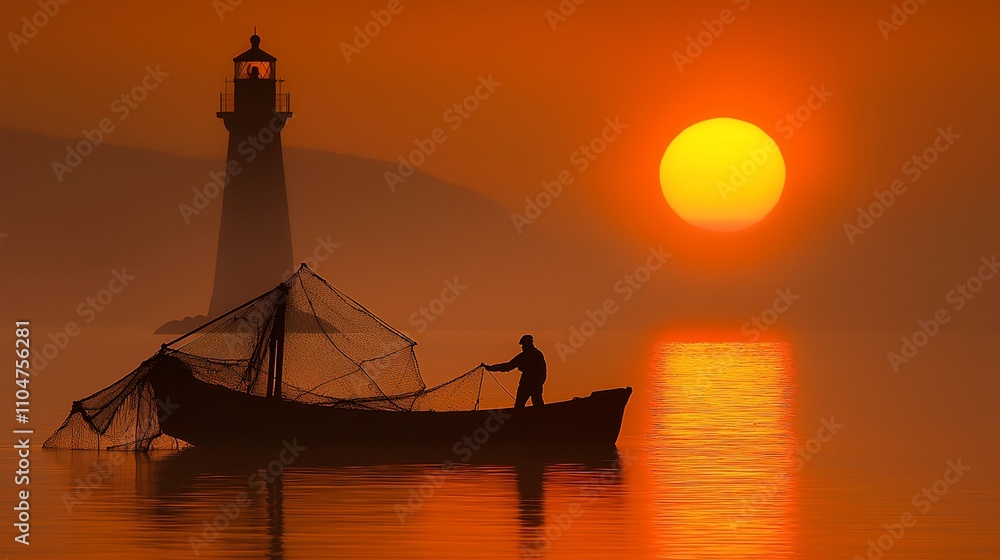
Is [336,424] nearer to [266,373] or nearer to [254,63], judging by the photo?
[266,373]

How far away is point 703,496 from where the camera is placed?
30.7m

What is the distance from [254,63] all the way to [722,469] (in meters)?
65.5

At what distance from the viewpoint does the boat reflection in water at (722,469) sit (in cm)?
2553

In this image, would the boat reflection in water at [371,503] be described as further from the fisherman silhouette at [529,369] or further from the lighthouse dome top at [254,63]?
the lighthouse dome top at [254,63]

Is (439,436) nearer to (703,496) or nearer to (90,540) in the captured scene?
(703,496)

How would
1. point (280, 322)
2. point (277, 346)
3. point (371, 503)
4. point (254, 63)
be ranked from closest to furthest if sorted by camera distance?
1. point (371, 503)
2. point (280, 322)
3. point (277, 346)
4. point (254, 63)

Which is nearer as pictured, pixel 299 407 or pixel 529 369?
pixel 299 407

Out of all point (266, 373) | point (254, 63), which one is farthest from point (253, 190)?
point (266, 373)

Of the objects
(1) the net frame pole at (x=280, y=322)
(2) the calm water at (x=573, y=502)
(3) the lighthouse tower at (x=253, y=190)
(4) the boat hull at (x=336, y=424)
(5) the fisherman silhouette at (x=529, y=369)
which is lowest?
(2) the calm water at (x=573, y=502)

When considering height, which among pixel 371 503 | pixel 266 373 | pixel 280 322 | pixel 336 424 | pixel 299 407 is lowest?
pixel 371 503

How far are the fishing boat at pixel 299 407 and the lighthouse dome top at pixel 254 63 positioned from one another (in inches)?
2358

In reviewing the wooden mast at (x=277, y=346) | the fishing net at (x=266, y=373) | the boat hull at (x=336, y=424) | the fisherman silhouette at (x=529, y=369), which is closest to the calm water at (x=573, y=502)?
the boat hull at (x=336, y=424)

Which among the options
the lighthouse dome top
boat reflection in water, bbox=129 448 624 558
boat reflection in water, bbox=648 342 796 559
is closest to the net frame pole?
boat reflection in water, bbox=129 448 624 558

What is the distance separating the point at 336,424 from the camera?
36.2m
